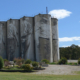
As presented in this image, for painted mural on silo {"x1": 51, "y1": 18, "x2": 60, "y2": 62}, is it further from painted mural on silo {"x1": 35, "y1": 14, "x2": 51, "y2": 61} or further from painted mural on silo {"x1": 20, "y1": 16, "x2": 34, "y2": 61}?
painted mural on silo {"x1": 20, "y1": 16, "x2": 34, "y2": 61}

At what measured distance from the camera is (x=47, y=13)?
4834cm

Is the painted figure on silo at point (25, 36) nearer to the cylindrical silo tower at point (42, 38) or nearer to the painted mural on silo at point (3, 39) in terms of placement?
the cylindrical silo tower at point (42, 38)

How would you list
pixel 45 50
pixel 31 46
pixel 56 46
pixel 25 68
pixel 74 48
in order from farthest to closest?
1. pixel 74 48
2. pixel 56 46
3. pixel 31 46
4. pixel 45 50
5. pixel 25 68

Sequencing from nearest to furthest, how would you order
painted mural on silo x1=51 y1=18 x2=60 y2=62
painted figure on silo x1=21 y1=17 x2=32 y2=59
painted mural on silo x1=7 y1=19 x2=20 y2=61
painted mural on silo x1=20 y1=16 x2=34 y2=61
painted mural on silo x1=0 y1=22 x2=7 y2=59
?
painted mural on silo x1=20 y1=16 x2=34 y2=61 < painted figure on silo x1=21 y1=17 x2=32 y2=59 < painted mural on silo x1=7 y1=19 x2=20 y2=61 < painted mural on silo x1=51 y1=18 x2=60 y2=62 < painted mural on silo x1=0 y1=22 x2=7 y2=59

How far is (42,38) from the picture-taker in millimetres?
42594

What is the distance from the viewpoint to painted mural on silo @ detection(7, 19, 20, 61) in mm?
47219

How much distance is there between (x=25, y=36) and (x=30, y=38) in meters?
1.82

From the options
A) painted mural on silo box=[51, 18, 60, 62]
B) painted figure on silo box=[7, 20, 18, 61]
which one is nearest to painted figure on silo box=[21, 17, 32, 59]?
painted figure on silo box=[7, 20, 18, 61]

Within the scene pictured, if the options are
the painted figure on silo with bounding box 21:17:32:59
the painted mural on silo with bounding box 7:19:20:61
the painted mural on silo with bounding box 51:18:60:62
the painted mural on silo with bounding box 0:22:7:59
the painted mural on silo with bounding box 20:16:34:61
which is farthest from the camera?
the painted mural on silo with bounding box 0:22:7:59

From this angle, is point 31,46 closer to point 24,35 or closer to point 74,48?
point 24,35

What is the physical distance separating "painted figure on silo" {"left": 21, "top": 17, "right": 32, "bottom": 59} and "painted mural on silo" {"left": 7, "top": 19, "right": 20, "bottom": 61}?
282 centimetres

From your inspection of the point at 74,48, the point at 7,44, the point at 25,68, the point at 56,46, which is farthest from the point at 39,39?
the point at 74,48

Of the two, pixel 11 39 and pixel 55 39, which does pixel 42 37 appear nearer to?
pixel 55 39

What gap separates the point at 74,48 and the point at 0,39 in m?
34.3
